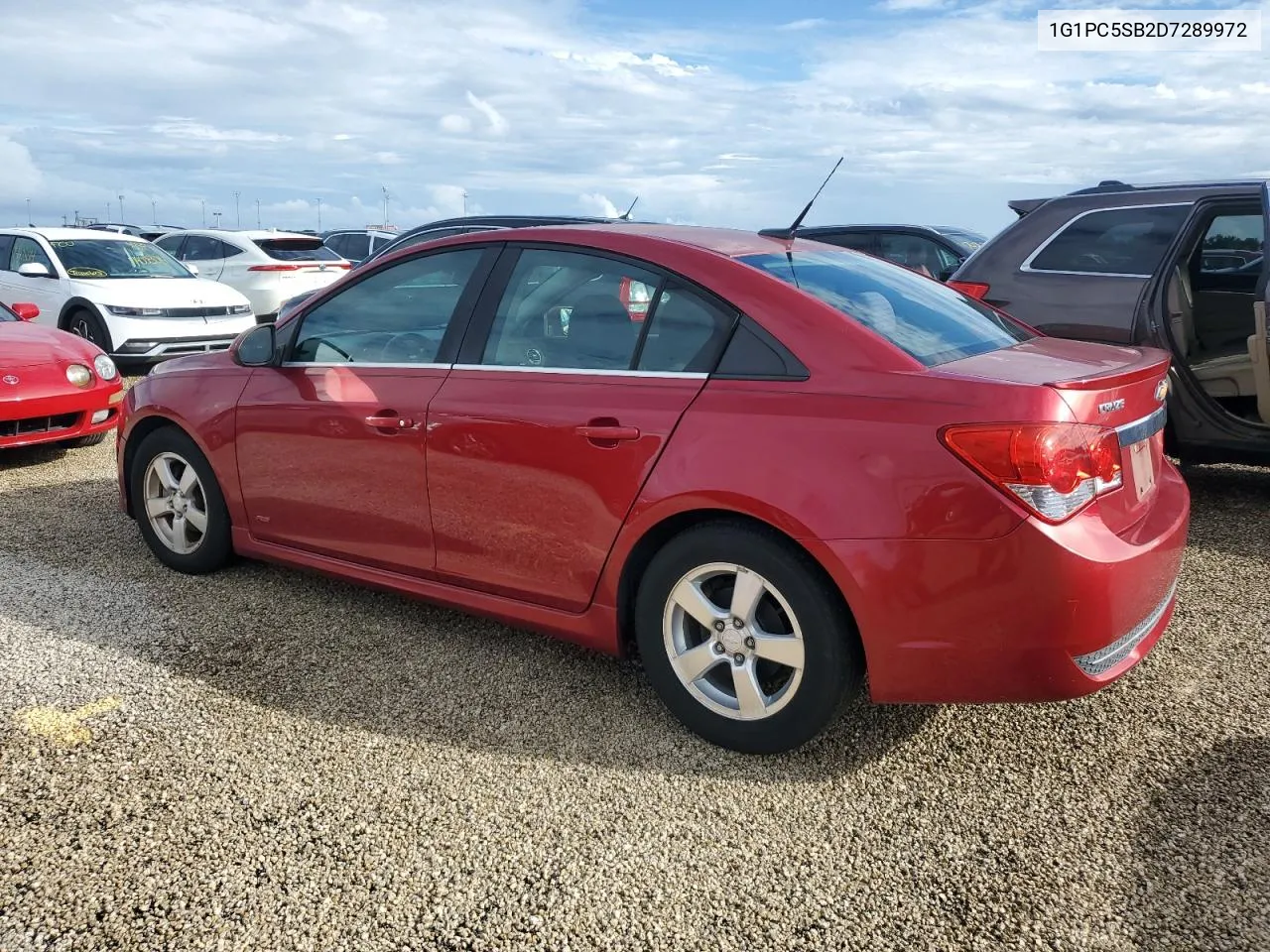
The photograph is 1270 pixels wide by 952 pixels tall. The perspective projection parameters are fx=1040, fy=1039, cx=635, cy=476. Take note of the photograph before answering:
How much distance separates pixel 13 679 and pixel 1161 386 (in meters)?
3.85

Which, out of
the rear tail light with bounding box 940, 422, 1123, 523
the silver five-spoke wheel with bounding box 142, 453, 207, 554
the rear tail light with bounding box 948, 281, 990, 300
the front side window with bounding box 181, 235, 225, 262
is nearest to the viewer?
the rear tail light with bounding box 940, 422, 1123, 523

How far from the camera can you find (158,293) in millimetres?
10383

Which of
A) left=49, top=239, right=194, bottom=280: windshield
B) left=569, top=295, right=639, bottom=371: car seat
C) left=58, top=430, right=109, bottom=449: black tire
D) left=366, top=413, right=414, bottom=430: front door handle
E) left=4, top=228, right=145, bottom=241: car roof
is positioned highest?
left=4, top=228, right=145, bottom=241: car roof

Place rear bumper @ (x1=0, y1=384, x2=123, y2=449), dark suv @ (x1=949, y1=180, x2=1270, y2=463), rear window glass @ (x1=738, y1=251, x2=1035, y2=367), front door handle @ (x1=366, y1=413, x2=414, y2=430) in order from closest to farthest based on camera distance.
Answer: rear window glass @ (x1=738, y1=251, x2=1035, y2=367), front door handle @ (x1=366, y1=413, x2=414, y2=430), dark suv @ (x1=949, y1=180, x2=1270, y2=463), rear bumper @ (x1=0, y1=384, x2=123, y2=449)

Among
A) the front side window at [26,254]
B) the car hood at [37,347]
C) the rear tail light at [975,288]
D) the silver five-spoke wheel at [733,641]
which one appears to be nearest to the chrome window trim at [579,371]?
the silver five-spoke wheel at [733,641]

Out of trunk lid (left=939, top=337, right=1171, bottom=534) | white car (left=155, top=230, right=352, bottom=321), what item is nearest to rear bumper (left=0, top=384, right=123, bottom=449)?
trunk lid (left=939, top=337, right=1171, bottom=534)

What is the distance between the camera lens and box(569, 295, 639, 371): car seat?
3186mm

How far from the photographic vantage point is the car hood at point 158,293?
33.0ft

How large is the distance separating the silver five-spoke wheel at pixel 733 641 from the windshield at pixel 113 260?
953 centimetres

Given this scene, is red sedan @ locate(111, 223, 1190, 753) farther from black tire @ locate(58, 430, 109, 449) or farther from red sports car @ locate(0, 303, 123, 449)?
black tire @ locate(58, 430, 109, 449)

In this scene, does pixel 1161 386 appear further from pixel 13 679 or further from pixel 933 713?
pixel 13 679

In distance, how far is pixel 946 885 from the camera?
2.48m

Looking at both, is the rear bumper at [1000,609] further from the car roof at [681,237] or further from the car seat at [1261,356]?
the car seat at [1261,356]

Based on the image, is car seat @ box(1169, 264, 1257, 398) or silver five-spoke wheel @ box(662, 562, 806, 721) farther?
car seat @ box(1169, 264, 1257, 398)
